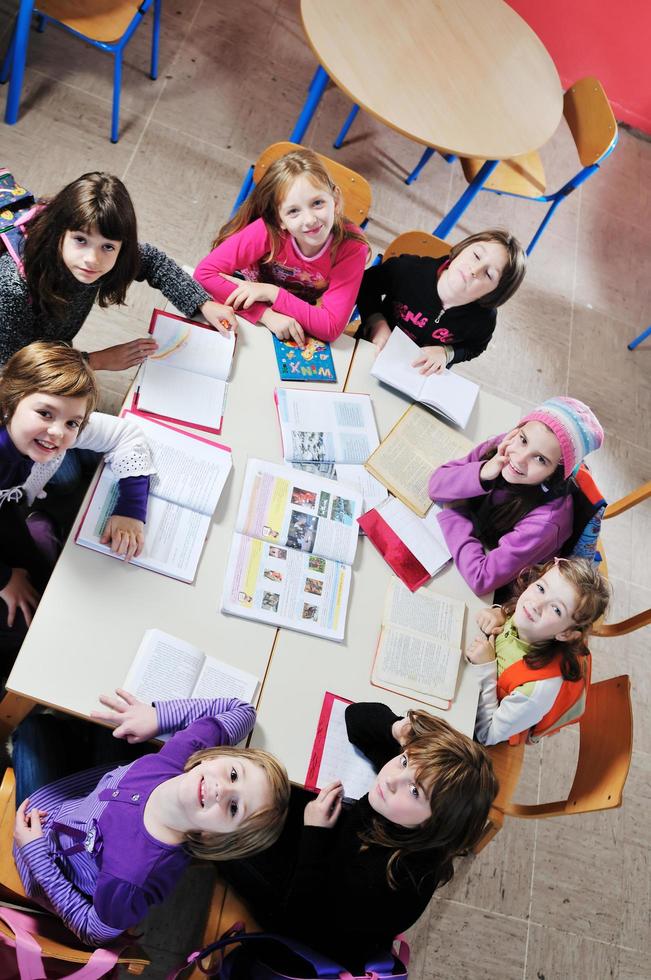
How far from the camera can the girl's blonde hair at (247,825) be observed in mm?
1531

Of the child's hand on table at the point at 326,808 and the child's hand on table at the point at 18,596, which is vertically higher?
the child's hand on table at the point at 326,808

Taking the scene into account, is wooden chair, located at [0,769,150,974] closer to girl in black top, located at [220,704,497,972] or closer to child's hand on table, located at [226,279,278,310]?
girl in black top, located at [220,704,497,972]

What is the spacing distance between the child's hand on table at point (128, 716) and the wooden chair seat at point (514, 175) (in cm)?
285

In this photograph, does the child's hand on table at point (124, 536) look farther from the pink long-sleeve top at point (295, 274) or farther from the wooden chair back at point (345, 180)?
the wooden chair back at point (345, 180)

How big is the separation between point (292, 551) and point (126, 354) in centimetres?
73

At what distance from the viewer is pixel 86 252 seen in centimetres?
190

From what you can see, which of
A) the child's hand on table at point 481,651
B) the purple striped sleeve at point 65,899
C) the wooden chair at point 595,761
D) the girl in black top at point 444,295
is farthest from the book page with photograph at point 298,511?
the purple striped sleeve at point 65,899

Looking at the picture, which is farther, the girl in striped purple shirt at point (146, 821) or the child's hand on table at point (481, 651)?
the child's hand on table at point (481, 651)

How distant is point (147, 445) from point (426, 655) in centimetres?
91

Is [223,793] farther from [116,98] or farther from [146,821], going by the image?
[116,98]

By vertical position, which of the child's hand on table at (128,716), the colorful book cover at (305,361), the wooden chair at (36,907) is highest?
the colorful book cover at (305,361)

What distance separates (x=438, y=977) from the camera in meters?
2.29

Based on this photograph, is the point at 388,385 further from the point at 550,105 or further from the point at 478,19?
the point at 478,19

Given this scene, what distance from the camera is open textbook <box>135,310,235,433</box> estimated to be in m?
2.05
